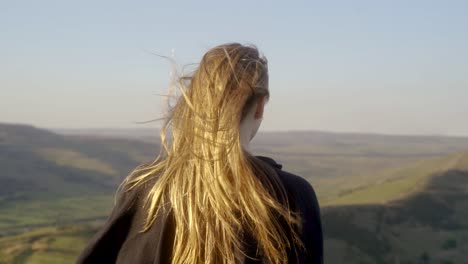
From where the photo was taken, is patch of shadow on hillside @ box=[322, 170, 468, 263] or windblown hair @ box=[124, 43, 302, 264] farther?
patch of shadow on hillside @ box=[322, 170, 468, 263]

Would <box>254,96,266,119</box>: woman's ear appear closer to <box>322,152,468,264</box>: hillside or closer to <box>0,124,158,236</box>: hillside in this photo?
<box>322,152,468,264</box>: hillside

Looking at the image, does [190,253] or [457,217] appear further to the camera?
[457,217]

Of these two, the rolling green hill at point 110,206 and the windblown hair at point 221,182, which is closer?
the windblown hair at point 221,182

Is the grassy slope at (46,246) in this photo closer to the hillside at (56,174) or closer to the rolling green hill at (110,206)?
the rolling green hill at (110,206)

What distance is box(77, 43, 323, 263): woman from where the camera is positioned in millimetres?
3236

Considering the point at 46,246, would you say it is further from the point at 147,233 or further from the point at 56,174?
the point at 56,174

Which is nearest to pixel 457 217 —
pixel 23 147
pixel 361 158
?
pixel 23 147

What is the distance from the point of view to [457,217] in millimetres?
36719

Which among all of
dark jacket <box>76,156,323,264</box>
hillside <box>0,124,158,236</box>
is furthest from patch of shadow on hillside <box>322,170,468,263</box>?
dark jacket <box>76,156,323,264</box>

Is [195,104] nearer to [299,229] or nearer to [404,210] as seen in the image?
[299,229]

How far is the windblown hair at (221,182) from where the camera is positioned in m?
3.23

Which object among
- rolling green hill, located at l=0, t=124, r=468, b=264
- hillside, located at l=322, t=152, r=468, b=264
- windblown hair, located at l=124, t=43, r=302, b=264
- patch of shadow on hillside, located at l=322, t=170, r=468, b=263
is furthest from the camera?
patch of shadow on hillside, located at l=322, t=170, r=468, b=263

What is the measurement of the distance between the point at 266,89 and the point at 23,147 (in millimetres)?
113271

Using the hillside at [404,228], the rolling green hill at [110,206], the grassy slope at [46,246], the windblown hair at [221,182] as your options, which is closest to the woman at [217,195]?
the windblown hair at [221,182]
